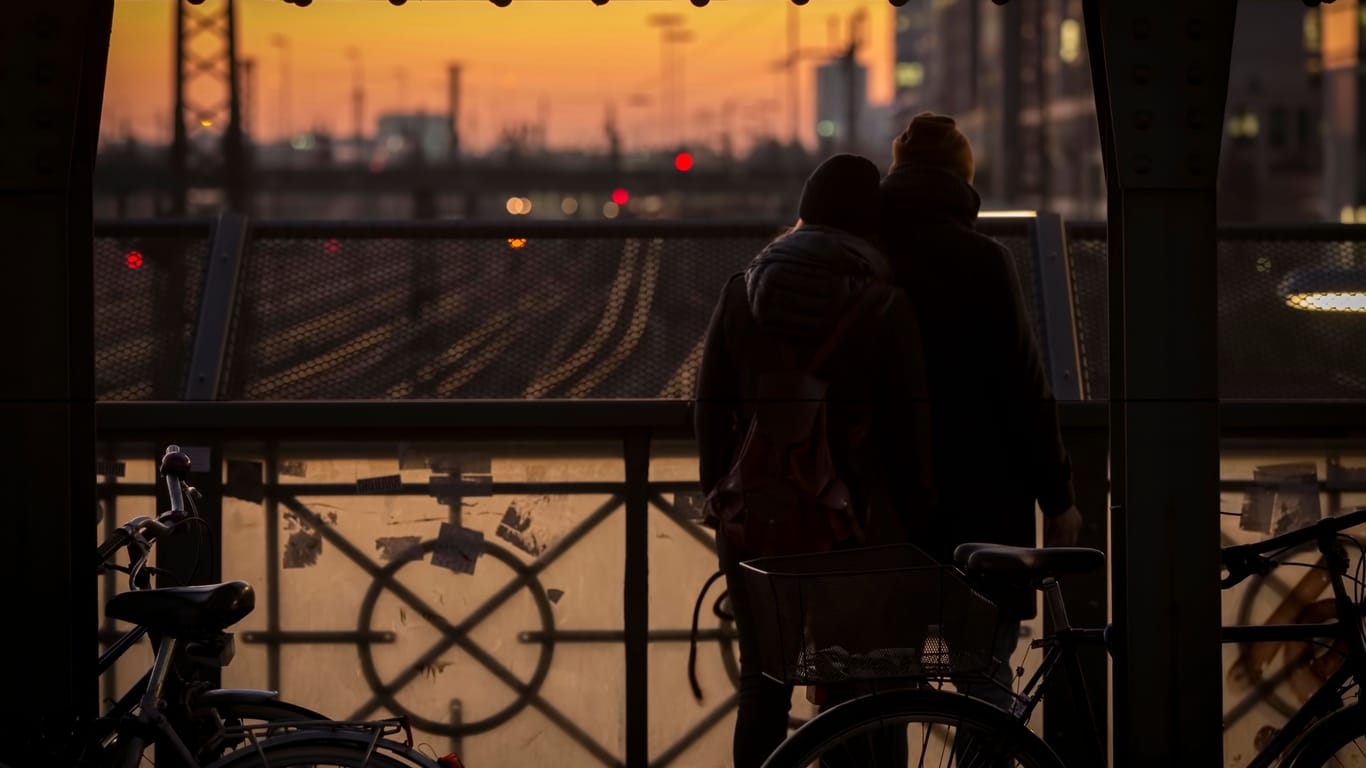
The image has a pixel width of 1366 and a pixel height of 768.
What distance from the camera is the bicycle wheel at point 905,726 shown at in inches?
136

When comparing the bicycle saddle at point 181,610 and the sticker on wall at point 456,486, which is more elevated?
the sticker on wall at point 456,486

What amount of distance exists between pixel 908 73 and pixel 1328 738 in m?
193

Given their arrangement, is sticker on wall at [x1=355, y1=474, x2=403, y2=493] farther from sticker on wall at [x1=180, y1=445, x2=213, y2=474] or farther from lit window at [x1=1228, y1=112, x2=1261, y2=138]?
lit window at [x1=1228, y1=112, x2=1261, y2=138]

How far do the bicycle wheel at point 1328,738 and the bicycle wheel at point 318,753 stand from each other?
177cm

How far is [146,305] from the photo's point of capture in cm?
620

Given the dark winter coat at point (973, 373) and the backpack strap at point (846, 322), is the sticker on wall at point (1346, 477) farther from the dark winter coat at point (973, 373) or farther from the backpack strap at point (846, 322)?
the backpack strap at point (846, 322)

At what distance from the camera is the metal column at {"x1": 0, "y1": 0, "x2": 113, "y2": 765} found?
3.55 meters

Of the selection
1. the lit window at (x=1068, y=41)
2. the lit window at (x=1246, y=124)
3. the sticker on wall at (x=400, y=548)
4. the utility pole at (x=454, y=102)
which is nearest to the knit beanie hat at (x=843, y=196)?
the sticker on wall at (x=400, y=548)

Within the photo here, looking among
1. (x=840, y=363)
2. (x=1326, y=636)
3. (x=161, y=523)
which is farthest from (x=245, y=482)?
(x=1326, y=636)

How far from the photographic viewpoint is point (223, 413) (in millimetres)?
5102

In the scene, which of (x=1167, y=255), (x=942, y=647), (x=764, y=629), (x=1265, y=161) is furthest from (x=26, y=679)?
(x=1265, y=161)

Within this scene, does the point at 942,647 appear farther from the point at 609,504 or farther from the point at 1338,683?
the point at 609,504

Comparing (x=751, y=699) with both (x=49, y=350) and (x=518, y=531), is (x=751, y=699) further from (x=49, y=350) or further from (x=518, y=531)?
(x=49, y=350)

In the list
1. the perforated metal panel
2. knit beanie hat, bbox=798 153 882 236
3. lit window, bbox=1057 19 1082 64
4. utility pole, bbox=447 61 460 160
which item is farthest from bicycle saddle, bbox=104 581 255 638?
lit window, bbox=1057 19 1082 64
